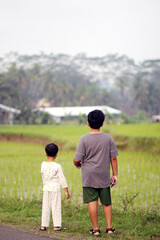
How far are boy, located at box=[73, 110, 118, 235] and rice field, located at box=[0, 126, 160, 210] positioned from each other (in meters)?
1.31

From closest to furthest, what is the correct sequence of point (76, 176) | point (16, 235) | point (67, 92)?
point (16, 235), point (76, 176), point (67, 92)

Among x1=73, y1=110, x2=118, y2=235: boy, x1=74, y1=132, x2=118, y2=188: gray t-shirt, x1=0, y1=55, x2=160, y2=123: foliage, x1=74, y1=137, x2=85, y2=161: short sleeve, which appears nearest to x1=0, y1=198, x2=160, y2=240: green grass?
x1=73, y1=110, x2=118, y2=235: boy

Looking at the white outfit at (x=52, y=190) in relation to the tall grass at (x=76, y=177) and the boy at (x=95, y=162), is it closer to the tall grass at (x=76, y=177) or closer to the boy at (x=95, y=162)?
the boy at (x=95, y=162)

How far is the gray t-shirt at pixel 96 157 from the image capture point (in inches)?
107

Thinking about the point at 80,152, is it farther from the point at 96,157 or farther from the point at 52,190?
the point at 52,190

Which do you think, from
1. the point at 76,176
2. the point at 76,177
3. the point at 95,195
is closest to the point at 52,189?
the point at 95,195

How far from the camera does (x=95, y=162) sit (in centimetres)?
272

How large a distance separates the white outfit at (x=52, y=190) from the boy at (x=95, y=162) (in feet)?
0.62

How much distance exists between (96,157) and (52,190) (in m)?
0.40

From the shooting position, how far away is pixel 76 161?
2.74m

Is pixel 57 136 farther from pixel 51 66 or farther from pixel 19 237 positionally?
pixel 51 66

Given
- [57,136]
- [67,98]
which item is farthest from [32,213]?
[67,98]

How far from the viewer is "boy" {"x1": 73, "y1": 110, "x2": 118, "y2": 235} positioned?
2.71 m

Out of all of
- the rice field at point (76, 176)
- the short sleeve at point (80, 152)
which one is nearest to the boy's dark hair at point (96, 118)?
the short sleeve at point (80, 152)
